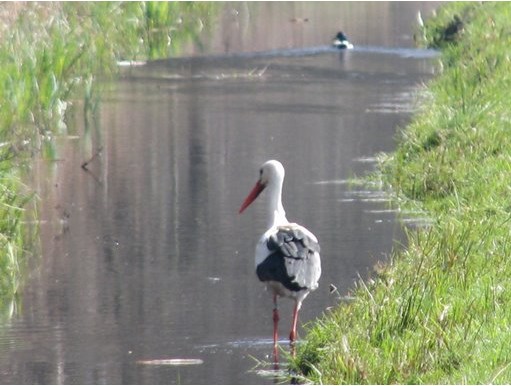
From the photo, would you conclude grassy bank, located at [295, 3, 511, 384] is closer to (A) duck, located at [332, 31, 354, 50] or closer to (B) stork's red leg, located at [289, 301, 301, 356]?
(B) stork's red leg, located at [289, 301, 301, 356]

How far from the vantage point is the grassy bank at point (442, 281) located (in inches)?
271

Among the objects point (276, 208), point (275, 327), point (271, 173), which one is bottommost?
point (275, 327)

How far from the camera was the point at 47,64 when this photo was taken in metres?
17.2

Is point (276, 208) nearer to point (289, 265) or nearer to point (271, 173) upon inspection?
point (271, 173)

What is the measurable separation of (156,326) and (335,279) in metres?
1.76

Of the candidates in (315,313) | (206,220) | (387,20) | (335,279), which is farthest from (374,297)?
(387,20)

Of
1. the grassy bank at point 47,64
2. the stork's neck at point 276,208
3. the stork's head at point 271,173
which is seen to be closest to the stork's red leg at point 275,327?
the stork's neck at point 276,208

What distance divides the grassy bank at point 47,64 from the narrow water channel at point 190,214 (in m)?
0.32

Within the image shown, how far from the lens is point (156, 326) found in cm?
927

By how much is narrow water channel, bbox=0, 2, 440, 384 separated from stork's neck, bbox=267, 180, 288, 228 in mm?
547

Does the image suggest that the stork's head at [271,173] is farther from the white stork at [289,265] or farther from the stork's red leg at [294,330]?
the stork's red leg at [294,330]

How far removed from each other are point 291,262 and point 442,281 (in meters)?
1.03

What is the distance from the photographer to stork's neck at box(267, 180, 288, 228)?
1014 centimetres

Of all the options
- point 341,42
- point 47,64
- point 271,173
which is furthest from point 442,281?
point 341,42
